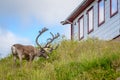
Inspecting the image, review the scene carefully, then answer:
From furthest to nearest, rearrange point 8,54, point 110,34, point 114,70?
point 110,34 → point 8,54 → point 114,70

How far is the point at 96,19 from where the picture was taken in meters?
30.6

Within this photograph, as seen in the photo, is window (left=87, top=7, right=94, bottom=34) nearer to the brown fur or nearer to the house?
the house

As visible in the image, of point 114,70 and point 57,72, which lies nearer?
point 114,70

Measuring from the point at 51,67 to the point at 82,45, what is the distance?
608cm

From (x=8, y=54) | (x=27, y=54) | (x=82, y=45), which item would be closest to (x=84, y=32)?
(x=8, y=54)

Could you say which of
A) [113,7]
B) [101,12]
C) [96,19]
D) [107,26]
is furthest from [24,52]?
[96,19]

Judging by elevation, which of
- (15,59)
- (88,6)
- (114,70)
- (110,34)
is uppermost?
(88,6)

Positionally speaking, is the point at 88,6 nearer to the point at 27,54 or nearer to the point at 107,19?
the point at 107,19

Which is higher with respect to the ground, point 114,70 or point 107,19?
point 107,19

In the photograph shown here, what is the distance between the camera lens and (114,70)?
A: 14.4 m

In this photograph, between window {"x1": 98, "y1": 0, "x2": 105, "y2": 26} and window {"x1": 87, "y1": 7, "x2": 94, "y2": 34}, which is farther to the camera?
window {"x1": 87, "y1": 7, "x2": 94, "y2": 34}

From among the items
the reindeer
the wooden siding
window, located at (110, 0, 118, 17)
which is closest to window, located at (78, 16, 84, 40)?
the wooden siding

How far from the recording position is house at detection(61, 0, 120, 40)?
27.1m

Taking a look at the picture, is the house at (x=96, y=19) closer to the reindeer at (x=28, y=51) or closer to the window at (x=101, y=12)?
the window at (x=101, y=12)
